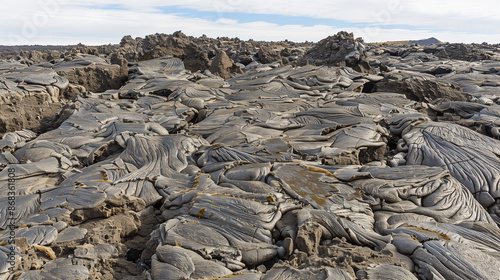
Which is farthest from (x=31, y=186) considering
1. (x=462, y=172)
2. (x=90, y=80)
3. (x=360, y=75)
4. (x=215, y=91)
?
(x=360, y=75)

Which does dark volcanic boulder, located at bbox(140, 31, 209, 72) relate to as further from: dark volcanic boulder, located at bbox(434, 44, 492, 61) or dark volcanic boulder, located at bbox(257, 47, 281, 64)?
dark volcanic boulder, located at bbox(434, 44, 492, 61)

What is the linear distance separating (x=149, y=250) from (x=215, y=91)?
5490 millimetres

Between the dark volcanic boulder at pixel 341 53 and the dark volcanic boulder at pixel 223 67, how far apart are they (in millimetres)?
2816

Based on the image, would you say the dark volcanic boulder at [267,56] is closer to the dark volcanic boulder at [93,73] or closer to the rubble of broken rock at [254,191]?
the dark volcanic boulder at [93,73]

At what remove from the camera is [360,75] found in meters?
8.91

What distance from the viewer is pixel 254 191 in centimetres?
337

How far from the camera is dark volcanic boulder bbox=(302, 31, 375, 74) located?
412 inches

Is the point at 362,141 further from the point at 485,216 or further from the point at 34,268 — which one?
the point at 34,268

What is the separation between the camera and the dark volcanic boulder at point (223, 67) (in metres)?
10.8

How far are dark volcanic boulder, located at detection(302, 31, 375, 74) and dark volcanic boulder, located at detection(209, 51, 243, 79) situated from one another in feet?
9.24

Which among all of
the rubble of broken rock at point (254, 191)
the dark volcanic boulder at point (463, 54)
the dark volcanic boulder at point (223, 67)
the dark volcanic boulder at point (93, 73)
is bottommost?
the rubble of broken rock at point (254, 191)

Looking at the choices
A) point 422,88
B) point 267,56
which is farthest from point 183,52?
point 422,88

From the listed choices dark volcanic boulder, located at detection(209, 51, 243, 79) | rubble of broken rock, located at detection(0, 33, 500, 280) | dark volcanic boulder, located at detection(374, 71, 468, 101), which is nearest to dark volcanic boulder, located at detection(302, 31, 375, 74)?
dark volcanic boulder, located at detection(374, 71, 468, 101)


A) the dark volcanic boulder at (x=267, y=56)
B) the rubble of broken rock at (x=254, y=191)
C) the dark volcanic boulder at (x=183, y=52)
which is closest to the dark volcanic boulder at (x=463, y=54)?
the dark volcanic boulder at (x=267, y=56)
